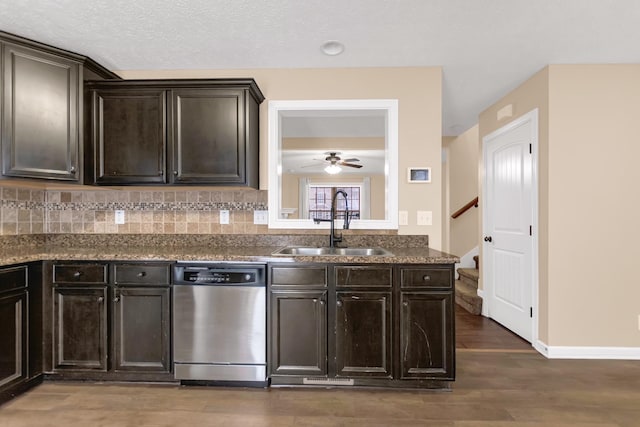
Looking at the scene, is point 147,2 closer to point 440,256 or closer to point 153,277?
point 153,277

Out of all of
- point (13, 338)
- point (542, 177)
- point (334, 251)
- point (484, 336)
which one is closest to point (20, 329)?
point (13, 338)

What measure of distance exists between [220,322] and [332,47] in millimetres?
2095

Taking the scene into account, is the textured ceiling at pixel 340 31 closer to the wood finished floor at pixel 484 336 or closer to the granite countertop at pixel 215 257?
the granite countertop at pixel 215 257

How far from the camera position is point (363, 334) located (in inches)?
88.8

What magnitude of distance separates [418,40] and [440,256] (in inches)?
59.6

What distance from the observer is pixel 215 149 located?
8.35ft

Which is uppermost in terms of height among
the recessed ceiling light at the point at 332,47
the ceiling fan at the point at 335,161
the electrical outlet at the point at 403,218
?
the recessed ceiling light at the point at 332,47

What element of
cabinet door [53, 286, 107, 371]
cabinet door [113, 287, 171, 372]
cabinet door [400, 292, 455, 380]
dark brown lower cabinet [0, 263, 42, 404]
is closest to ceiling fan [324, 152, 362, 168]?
cabinet door [400, 292, 455, 380]

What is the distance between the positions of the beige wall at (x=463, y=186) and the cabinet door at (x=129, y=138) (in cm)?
440

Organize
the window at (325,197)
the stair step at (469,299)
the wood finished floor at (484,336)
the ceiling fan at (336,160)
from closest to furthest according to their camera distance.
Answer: the wood finished floor at (484,336), the stair step at (469,299), the ceiling fan at (336,160), the window at (325,197)

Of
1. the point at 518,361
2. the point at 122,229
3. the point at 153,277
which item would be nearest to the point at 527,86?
the point at 518,361

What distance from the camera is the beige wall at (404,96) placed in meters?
2.84

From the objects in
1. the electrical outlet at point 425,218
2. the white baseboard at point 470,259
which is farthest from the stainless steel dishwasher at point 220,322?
the white baseboard at point 470,259

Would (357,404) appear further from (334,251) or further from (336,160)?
(336,160)
